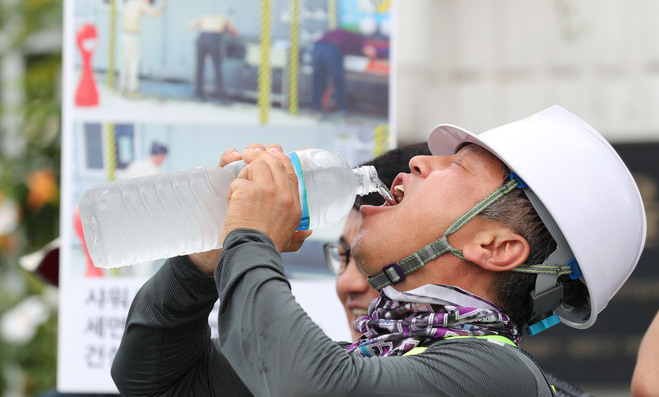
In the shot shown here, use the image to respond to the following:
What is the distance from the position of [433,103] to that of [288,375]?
4333 millimetres

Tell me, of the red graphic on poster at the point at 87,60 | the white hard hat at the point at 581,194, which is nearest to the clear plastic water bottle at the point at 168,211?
the white hard hat at the point at 581,194

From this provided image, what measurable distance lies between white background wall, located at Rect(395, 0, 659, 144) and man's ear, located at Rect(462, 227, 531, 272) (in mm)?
3555

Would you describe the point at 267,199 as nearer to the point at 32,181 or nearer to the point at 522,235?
the point at 522,235

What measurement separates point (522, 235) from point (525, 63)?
388 centimetres

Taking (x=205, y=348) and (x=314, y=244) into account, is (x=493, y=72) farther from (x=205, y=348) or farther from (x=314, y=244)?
(x=205, y=348)

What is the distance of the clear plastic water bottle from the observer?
2.26 m

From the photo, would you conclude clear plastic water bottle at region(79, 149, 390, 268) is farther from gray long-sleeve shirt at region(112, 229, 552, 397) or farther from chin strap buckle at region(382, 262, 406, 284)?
gray long-sleeve shirt at region(112, 229, 552, 397)

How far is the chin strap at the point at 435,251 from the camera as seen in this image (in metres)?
2.11

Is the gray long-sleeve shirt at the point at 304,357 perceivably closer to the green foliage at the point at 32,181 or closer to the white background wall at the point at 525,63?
the white background wall at the point at 525,63

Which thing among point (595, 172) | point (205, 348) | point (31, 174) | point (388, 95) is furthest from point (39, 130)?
point (595, 172)

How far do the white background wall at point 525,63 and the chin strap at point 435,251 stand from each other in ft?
11.5

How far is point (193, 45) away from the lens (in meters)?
3.23

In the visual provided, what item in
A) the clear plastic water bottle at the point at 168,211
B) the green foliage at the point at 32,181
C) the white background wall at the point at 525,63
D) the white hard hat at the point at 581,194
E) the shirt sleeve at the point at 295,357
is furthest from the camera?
the green foliage at the point at 32,181

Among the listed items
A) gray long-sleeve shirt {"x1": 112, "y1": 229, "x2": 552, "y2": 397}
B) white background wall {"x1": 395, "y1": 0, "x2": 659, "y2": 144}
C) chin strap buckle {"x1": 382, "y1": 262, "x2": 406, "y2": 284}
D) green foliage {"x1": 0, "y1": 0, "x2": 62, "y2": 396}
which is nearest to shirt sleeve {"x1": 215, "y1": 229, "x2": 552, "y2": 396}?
gray long-sleeve shirt {"x1": 112, "y1": 229, "x2": 552, "y2": 397}
